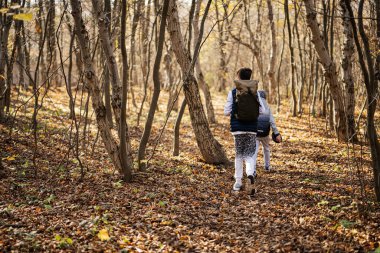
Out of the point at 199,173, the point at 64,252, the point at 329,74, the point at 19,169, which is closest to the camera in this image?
the point at 64,252

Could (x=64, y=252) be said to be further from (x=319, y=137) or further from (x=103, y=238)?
(x=319, y=137)

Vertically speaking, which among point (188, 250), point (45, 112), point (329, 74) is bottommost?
point (188, 250)

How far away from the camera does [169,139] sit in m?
12.5

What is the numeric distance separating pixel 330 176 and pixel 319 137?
5096 millimetres

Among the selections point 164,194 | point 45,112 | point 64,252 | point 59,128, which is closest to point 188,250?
point 64,252

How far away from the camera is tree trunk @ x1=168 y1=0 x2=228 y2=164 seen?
26.4ft

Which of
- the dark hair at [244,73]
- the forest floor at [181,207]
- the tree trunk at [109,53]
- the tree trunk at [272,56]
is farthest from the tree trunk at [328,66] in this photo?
the tree trunk at [272,56]

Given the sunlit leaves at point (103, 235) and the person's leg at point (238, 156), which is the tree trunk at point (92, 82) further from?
the sunlit leaves at point (103, 235)

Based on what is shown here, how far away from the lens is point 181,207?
573 cm

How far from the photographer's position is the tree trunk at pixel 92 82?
618 centimetres

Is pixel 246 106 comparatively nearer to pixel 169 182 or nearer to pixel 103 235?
pixel 169 182

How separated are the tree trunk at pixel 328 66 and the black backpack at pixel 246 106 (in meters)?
4.25

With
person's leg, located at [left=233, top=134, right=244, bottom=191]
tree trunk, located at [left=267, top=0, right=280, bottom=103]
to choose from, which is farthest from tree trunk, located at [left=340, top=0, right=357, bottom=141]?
tree trunk, located at [left=267, top=0, right=280, bottom=103]

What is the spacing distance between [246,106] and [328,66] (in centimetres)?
528
